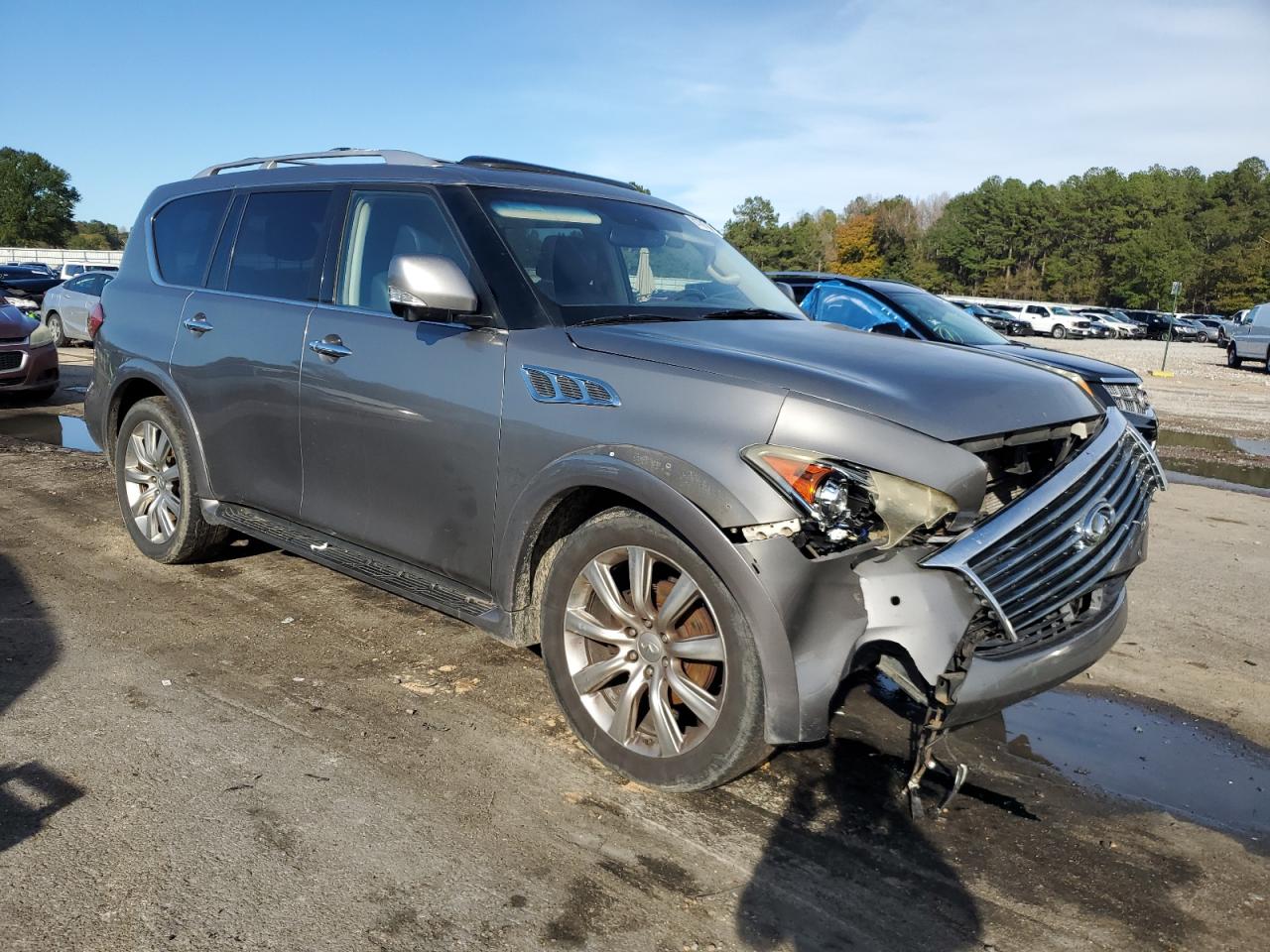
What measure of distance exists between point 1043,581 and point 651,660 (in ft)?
3.95

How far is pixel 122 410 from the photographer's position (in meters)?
5.77

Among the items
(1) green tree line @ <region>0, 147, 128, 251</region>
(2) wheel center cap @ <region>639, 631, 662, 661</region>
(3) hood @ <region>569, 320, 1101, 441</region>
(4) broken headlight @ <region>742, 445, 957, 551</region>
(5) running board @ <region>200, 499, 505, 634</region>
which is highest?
(1) green tree line @ <region>0, 147, 128, 251</region>

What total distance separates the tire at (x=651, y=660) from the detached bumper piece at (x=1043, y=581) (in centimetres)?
55

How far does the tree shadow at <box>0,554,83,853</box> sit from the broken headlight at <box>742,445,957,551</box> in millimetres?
2359

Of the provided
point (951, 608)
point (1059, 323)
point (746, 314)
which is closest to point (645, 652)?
point (951, 608)

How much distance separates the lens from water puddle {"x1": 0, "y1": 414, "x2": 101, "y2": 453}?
9742 millimetres

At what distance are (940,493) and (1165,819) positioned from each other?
4.96 ft

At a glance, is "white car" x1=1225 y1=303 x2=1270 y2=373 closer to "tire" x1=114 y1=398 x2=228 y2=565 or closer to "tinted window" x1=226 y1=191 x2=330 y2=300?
"tinted window" x1=226 y1=191 x2=330 y2=300

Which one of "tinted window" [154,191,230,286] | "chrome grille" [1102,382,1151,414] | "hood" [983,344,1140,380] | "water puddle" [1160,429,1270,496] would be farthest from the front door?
"water puddle" [1160,429,1270,496]

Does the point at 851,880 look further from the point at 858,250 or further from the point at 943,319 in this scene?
the point at 858,250

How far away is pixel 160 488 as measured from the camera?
5.47 meters

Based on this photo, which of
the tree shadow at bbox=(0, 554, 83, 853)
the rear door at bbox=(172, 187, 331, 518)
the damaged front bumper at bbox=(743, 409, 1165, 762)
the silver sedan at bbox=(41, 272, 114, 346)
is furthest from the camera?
the silver sedan at bbox=(41, 272, 114, 346)

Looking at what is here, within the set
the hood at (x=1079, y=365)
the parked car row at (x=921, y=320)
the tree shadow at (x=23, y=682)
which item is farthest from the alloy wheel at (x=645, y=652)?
the hood at (x=1079, y=365)

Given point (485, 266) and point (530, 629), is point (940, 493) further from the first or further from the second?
point (485, 266)
